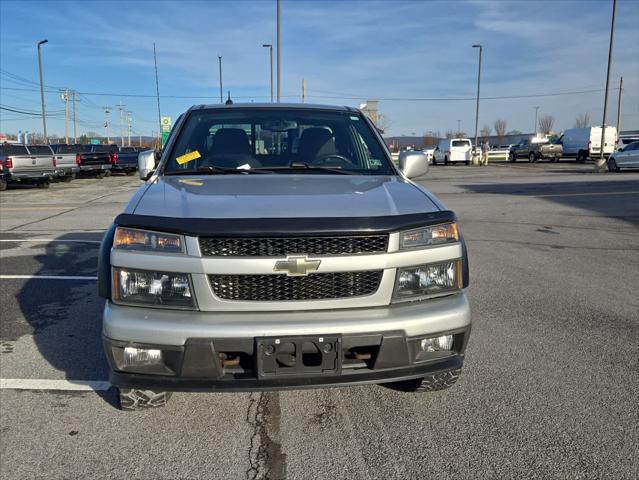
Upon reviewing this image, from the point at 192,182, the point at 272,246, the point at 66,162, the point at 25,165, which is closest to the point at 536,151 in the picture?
the point at 66,162

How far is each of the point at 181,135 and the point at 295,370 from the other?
7.83 ft

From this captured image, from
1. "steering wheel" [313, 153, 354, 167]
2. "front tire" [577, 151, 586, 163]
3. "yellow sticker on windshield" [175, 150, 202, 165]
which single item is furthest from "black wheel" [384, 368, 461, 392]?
"front tire" [577, 151, 586, 163]

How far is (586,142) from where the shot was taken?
3947 centimetres

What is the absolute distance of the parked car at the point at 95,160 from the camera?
90.0ft

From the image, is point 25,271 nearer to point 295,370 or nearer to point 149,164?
point 149,164

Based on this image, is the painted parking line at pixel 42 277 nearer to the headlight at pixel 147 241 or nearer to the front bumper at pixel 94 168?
the headlight at pixel 147 241

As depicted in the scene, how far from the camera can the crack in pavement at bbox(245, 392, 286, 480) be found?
104 inches

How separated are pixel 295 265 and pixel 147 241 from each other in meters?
0.75

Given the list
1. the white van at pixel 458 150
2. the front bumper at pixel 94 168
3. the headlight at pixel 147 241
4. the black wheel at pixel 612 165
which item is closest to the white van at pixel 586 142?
the white van at pixel 458 150

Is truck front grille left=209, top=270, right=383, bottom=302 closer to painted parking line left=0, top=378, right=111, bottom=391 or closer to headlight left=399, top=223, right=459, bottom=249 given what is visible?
headlight left=399, top=223, right=459, bottom=249

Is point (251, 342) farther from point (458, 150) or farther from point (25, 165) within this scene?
point (458, 150)

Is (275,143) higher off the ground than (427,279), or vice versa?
(275,143)

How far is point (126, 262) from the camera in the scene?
2643mm

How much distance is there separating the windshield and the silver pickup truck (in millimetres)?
1112
